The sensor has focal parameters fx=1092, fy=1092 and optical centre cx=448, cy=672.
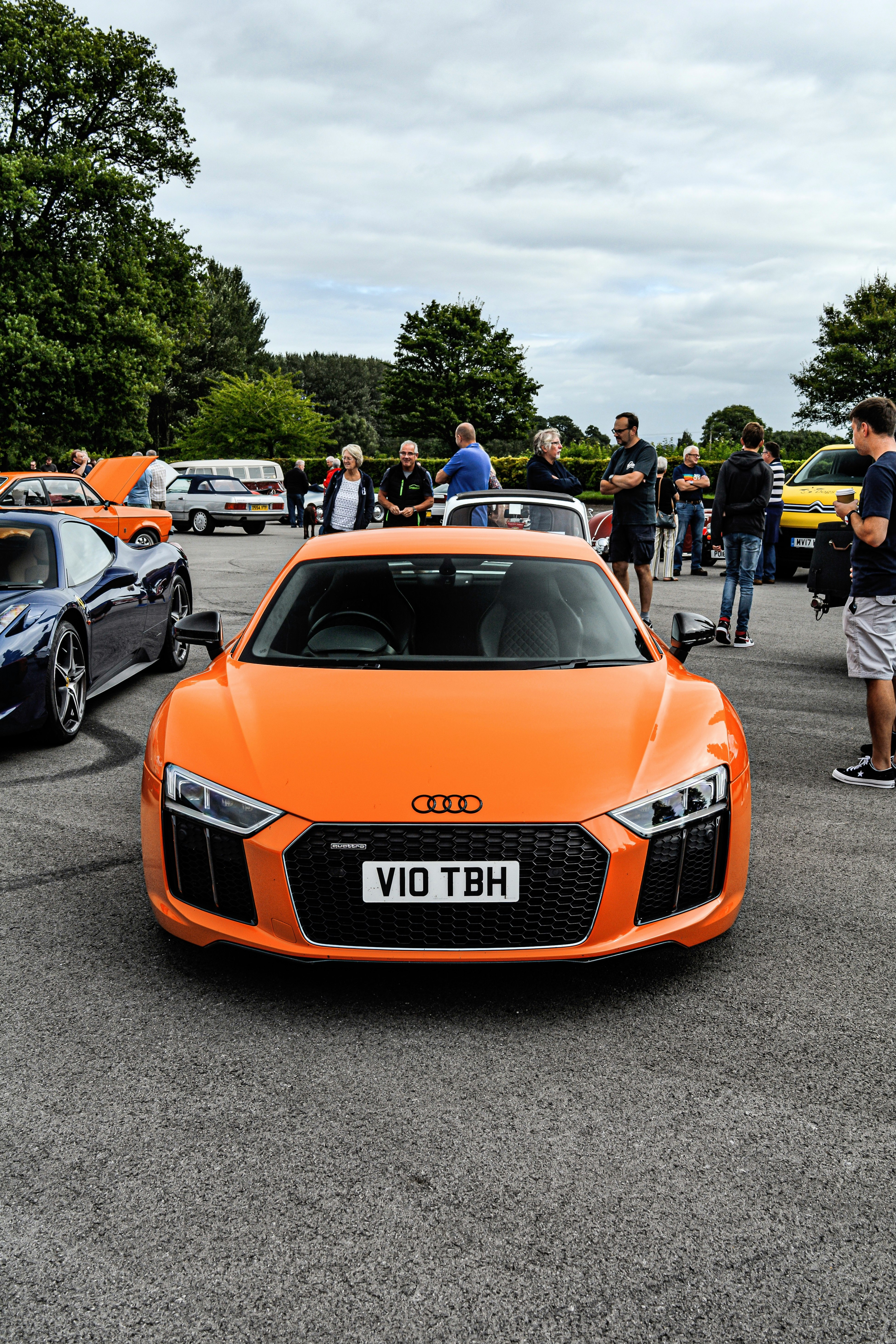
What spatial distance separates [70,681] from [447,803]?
4016mm

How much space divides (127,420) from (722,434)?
74.4 metres

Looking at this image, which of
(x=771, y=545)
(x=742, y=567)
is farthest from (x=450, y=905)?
(x=771, y=545)

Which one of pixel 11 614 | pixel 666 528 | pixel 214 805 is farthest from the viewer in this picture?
pixel 666 528

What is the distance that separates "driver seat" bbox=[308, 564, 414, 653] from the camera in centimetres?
409

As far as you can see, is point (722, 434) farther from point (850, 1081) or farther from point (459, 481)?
point (850, 1081)

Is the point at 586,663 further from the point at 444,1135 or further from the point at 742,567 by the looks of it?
the point at 742,567

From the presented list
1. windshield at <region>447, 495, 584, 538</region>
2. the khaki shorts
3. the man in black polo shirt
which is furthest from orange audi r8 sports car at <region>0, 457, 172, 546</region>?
the khaki shorts

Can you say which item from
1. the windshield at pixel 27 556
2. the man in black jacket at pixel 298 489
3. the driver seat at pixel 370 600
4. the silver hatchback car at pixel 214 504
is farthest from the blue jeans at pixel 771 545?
the silver hatchback car at pixel 214 504

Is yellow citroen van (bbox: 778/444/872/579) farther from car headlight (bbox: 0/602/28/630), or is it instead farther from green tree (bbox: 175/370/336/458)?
green tree (bbox: 175/370/336/458)

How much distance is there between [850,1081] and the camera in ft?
8.78

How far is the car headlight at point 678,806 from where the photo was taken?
293cm

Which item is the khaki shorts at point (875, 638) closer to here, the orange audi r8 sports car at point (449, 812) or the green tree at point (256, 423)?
the orange audi r8 sports car at point (449, 812)

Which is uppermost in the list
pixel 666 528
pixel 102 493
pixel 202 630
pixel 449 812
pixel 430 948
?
pixel 202 630

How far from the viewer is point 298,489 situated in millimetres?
28453
